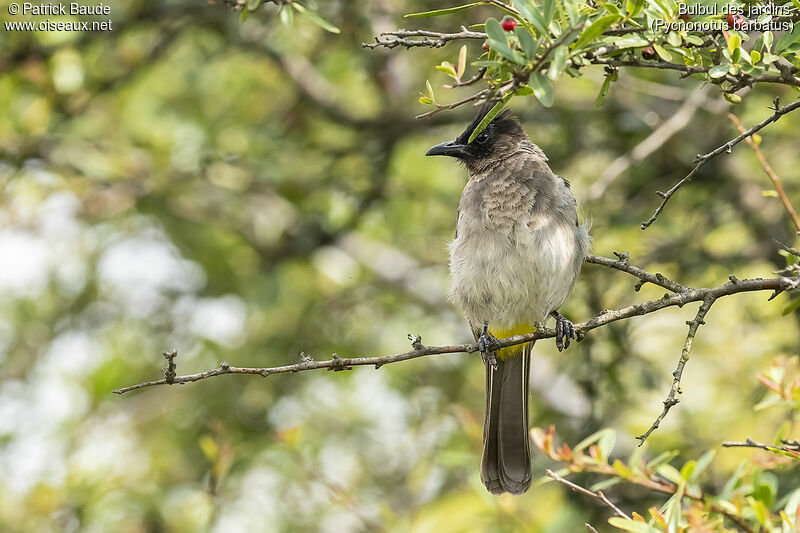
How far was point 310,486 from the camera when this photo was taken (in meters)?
4.94

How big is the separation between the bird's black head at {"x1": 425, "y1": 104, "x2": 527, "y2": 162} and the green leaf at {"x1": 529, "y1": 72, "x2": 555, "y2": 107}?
2.10 m

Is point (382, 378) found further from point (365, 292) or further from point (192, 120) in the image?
point (192, 120)

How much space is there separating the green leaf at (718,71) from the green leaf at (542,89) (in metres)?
0.37

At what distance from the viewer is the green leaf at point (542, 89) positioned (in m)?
1.95

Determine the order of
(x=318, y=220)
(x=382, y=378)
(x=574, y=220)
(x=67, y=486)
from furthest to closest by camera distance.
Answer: (x=382, y=378) < (x=318, y=220) < (x=67, y=486) < (x=574, y=220)

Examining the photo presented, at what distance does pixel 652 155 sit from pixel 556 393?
1725 mm

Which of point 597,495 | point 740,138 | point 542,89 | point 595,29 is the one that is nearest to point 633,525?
point 597,495

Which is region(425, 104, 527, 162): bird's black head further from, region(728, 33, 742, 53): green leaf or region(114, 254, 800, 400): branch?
region(728, 33, 742, 53): green leaf

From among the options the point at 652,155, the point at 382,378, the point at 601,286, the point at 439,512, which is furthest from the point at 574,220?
the point at 382,378

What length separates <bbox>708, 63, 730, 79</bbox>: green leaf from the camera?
2.04 metres

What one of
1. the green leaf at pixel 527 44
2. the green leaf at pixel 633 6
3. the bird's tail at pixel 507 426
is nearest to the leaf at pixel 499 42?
the green leaf at pixel 527 44

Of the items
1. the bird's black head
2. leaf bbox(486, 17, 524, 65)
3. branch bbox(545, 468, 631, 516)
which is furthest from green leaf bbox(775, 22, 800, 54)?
the bird's black head

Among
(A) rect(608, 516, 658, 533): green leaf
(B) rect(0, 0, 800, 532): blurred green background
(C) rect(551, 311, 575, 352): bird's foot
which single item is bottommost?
(B) rect(0, 0, 800, 532): blurred green background

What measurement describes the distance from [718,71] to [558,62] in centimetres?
40
